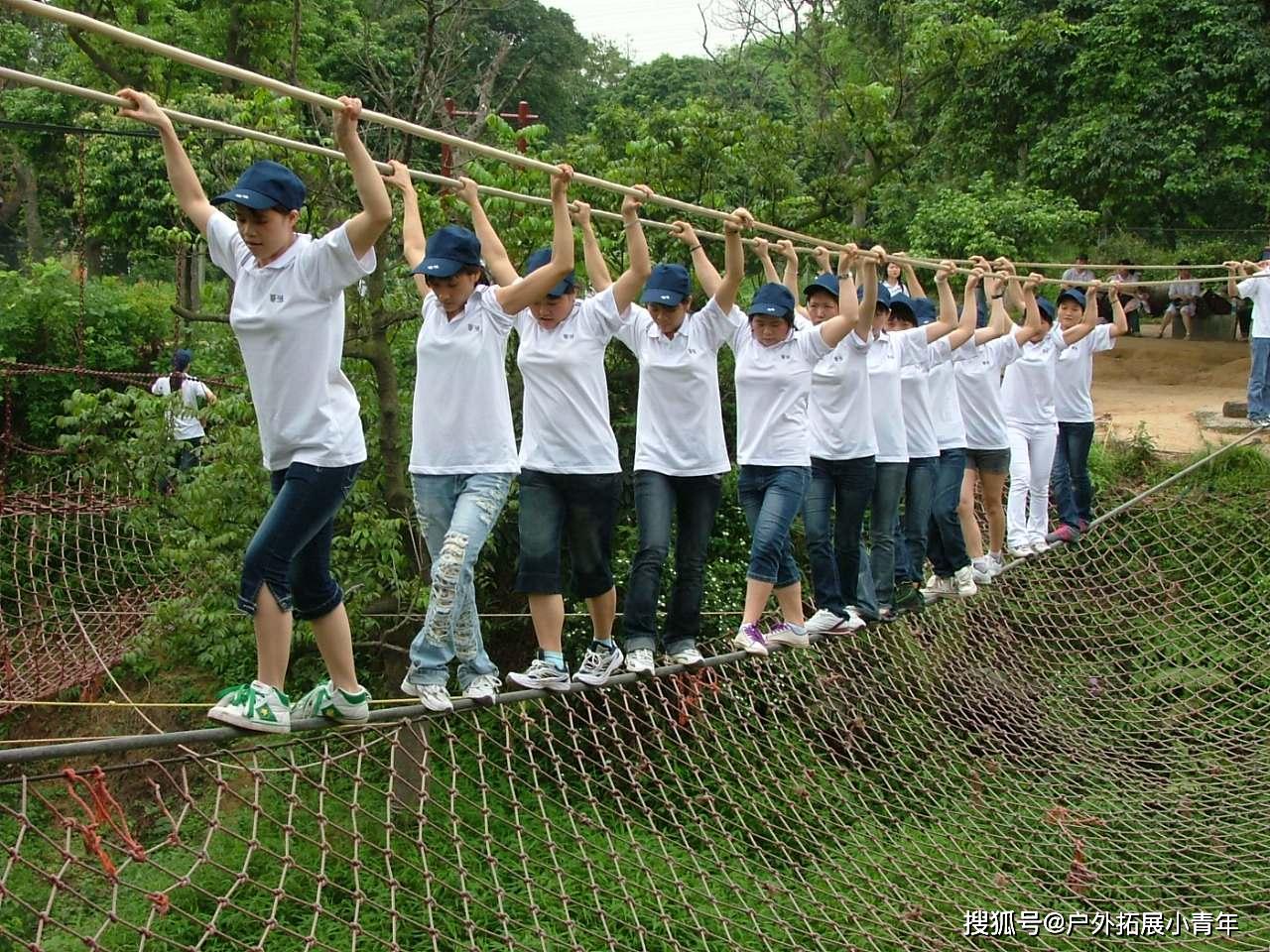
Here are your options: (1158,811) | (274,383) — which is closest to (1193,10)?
(1158,811)

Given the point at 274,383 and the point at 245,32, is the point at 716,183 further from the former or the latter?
the point at 245,32

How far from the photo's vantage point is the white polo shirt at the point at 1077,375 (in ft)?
18.8

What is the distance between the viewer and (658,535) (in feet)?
12.1

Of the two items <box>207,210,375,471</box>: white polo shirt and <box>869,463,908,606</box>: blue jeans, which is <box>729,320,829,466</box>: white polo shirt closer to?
<box>869,463,908,606</box>: blue jeans

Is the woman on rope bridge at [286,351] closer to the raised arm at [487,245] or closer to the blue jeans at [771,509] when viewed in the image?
the raised arm at [487,245]

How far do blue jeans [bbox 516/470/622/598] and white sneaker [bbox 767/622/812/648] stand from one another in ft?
2.95

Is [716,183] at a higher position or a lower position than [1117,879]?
higher

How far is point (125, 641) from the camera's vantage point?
6.18 m

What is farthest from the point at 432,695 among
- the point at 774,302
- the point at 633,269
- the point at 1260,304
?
the point at 1260,304

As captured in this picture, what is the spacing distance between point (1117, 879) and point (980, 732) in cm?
75

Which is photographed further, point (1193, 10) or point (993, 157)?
point (993, 157)

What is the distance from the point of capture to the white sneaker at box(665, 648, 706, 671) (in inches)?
151

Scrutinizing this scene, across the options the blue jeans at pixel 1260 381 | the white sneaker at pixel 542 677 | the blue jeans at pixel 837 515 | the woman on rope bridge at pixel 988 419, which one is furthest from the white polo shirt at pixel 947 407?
the blue jeans at pixel 1260 381

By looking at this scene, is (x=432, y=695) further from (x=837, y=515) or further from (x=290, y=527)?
(x=837, y=515)
